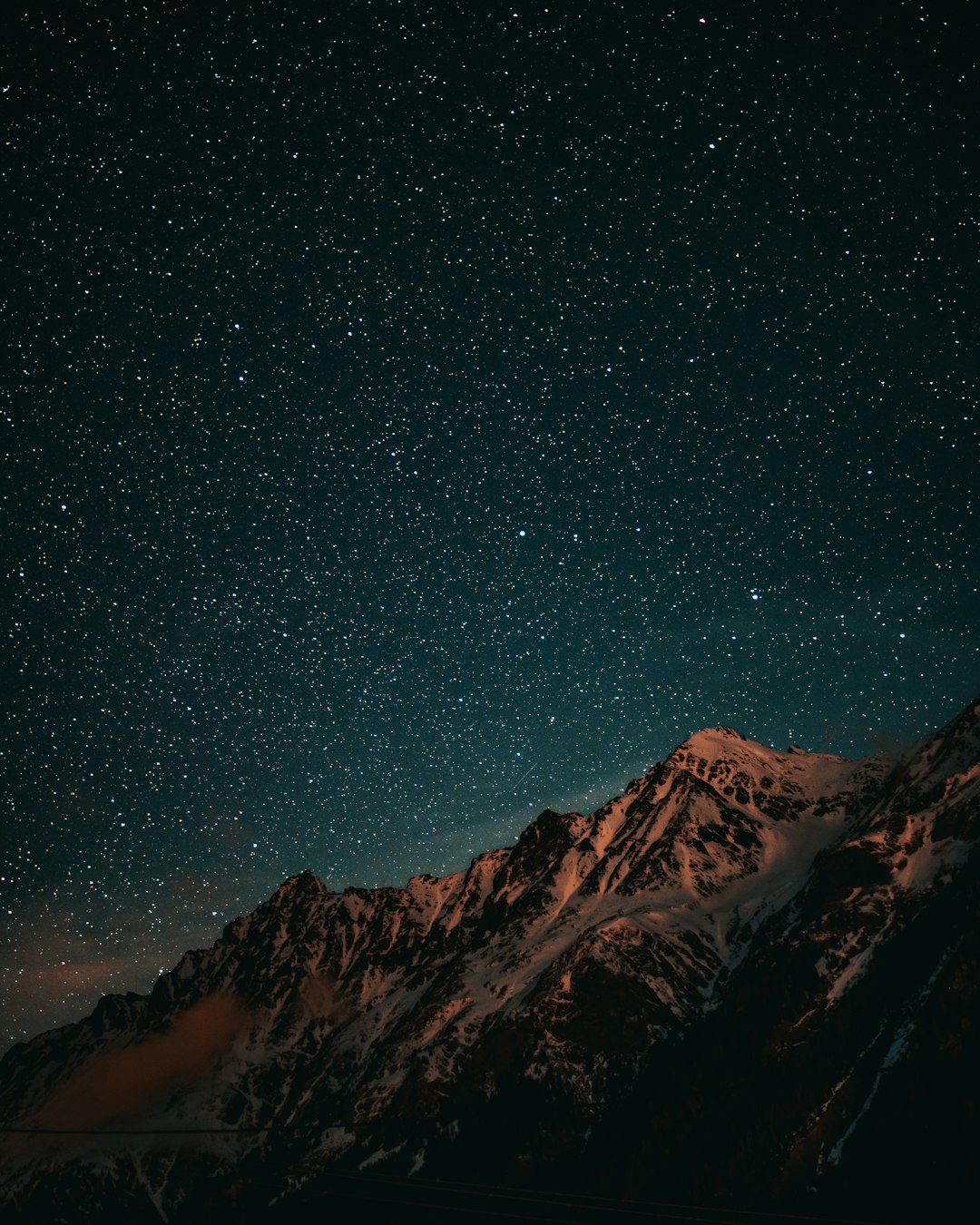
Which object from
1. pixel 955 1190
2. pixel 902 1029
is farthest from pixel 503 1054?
pixel 955 1190

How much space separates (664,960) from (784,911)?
2833 cm

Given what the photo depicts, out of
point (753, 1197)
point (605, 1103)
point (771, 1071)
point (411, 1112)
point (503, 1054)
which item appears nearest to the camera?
point (753, 1197)

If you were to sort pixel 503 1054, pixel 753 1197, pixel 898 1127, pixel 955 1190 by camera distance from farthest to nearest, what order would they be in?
1. pixel 503 1054
2. pixel 753 1197
3. pixel 898 1127
4. pixel 955 1190

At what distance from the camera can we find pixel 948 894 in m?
144

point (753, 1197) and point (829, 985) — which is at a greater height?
point (829, 985)

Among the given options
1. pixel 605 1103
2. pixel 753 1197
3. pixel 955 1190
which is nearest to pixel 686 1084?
pixel 605 1103

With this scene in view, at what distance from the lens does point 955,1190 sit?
3730 inches

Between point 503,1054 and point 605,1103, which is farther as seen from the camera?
point 503,1054

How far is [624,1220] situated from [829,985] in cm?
4975

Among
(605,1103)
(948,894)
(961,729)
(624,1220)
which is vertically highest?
(961,729)

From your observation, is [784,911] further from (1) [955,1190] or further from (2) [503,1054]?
(1) [955,1190]

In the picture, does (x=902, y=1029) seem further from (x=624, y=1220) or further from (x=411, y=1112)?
(x=411, y=1112)

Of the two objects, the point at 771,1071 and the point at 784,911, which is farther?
the point at 784,911

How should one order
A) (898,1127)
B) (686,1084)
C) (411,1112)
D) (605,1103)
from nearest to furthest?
(898,1127), (686,1084), (605,1103), (411,1112)
